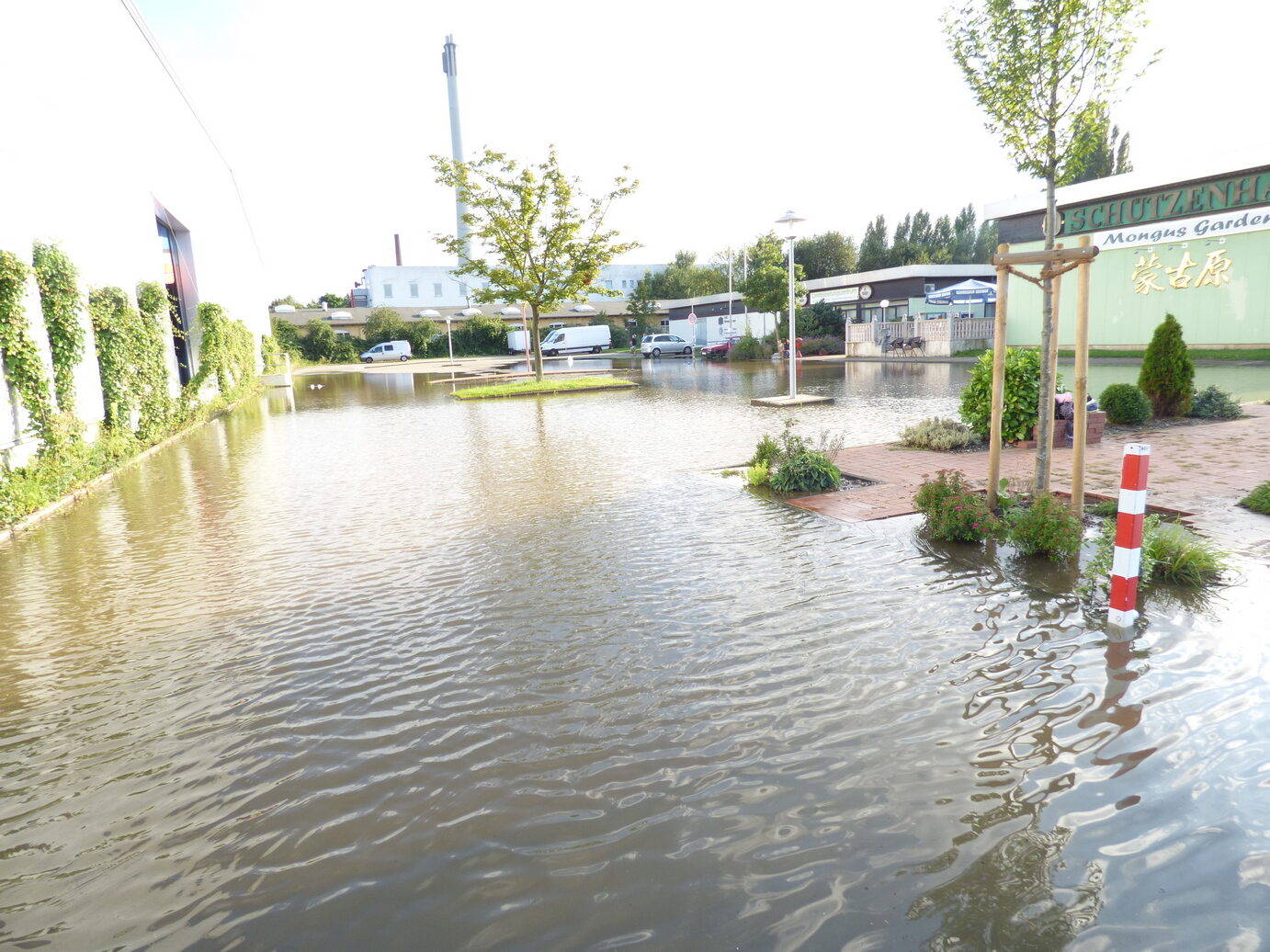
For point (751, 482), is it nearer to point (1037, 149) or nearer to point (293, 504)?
point (1037, 149)

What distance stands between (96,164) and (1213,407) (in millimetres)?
19737

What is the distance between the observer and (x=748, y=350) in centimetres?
4147

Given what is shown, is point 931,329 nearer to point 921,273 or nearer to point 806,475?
point 921,273

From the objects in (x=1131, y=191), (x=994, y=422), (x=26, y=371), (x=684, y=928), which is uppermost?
(x=1131, y=191)

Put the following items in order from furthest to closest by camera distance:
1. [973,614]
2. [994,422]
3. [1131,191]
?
[1131,191] → [994,422] → [973,614]

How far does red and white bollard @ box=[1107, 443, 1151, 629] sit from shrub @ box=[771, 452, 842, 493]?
4.11 m

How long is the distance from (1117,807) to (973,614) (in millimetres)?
2006

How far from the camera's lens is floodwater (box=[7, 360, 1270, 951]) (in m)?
2.61

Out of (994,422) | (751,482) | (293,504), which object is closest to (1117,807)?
(994,422)

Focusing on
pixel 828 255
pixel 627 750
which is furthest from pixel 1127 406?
pixel 828 255

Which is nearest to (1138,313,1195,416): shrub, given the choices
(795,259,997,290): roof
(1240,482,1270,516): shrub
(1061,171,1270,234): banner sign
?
(1240,482,1270,516): shrub

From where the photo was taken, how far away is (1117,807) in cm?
299

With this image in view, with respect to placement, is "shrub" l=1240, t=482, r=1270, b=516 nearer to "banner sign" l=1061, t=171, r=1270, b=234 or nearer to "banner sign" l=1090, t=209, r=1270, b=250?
"banner sign" l=1090, t=209, r=1270, b=250

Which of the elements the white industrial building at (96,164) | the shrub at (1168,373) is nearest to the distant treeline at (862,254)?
the white industrial building at (96,164)
